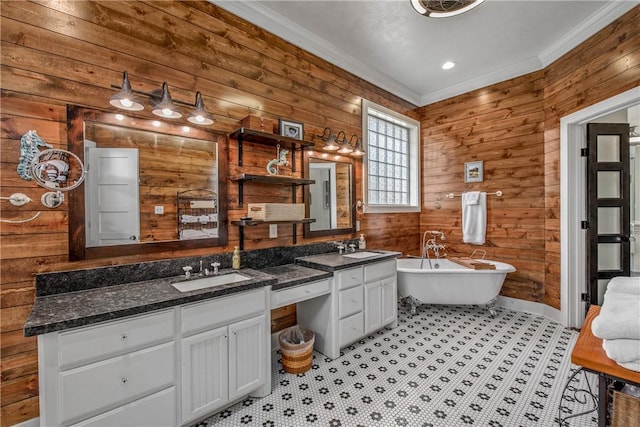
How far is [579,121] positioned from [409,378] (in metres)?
3.03

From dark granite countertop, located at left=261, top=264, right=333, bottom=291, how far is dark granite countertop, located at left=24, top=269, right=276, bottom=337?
21 centimetres

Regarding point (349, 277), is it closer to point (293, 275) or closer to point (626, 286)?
point (293, 275)

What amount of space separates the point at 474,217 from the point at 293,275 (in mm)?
2820

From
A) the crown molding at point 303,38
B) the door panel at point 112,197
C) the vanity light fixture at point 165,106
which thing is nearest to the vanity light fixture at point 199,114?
the vanity light fixture at point 165,106

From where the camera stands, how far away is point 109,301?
1523 mm

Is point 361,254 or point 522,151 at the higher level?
point 522,151

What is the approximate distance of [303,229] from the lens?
2.97 meters

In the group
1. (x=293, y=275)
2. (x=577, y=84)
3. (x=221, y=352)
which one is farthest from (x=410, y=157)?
(x=221, y=352)

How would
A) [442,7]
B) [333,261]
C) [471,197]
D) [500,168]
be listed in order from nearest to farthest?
[442,7]
[333,261]
[500,168]
[471,197]

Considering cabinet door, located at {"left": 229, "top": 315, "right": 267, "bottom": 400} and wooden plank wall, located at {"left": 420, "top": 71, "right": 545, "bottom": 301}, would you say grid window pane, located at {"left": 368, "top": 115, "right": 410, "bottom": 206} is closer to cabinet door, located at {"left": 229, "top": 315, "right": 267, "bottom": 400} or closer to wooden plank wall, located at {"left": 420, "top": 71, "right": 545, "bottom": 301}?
wooden plank wall, located at {"left": 420, "top": 71, "right": 545, "bottom": 301}

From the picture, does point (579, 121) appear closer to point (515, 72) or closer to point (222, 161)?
point (515, 72)

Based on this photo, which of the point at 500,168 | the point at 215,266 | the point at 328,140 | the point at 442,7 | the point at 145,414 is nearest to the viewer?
the point at 145,414

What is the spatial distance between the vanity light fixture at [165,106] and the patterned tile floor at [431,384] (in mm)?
1969

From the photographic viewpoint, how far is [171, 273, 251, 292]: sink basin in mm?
1880
